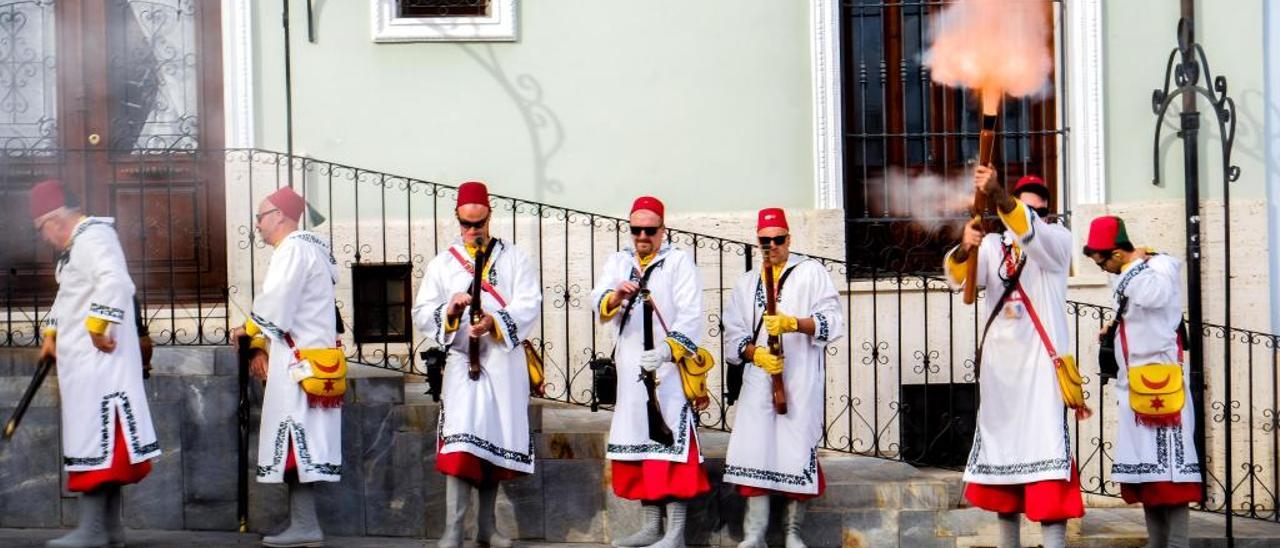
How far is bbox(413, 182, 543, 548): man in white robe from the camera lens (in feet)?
34.8

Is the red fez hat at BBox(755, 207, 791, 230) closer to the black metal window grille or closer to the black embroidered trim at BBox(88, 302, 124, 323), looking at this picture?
the black metal window grille

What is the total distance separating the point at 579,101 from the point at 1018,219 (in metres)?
4.42

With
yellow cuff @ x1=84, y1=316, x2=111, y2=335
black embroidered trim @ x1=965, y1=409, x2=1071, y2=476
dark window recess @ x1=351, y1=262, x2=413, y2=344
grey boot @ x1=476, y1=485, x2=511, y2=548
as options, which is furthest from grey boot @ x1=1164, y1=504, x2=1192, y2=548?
yellow cuff @ x1=84, y1=316, x2=111, y2=335

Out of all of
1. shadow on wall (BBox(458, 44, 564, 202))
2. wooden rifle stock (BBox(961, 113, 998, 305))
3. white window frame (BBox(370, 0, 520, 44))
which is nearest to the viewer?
wooden rifle stock (BBox(961, 113, 998, 305))

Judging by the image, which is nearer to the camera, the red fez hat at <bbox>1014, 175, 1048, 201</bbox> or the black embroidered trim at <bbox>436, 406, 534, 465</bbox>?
the red fez hat at <bbox>1014, 175, 1048, 201</bbox>

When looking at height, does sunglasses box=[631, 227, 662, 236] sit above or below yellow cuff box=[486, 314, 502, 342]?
above

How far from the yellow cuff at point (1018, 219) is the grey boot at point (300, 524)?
398 cm

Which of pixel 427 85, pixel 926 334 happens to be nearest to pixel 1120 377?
pixel 926 334

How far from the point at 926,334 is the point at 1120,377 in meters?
1.51

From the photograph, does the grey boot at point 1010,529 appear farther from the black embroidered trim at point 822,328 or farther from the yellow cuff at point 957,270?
the black embroidered trim at point 822,328

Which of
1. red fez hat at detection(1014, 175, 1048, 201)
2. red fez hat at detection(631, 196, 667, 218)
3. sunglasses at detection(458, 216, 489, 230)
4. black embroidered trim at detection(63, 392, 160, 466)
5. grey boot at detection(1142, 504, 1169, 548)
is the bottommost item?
grey boot at detection(1142, 504, 1169, 548)

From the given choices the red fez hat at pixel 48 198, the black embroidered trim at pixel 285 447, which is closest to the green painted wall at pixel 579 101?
the red fez hat at pixel 48 198

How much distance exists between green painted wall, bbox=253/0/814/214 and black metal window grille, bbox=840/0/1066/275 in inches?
17.9

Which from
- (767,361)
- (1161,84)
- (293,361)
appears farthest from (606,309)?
(1161,84)
